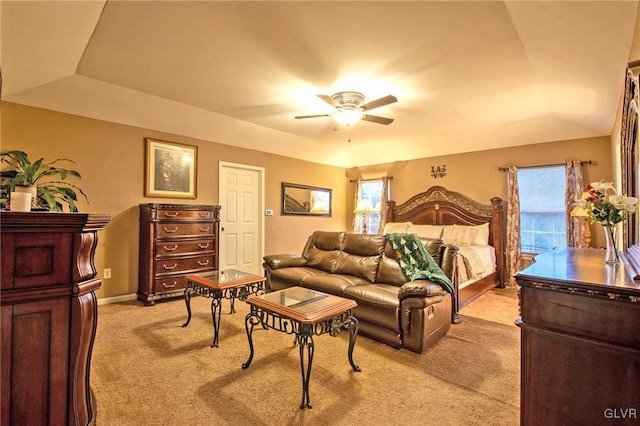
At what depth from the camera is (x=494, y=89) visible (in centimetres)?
339

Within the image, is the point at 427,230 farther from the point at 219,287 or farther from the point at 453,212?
the point at 219,287

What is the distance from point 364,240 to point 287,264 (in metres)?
1.05

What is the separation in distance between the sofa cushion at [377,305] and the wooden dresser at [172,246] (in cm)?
237

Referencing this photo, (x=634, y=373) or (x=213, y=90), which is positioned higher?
(x=213, y=90)

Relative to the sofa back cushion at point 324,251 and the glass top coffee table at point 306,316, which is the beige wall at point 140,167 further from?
the glass top coffee table at point 306,316

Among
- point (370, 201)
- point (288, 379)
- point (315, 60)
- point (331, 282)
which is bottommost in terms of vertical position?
point (288, 379)

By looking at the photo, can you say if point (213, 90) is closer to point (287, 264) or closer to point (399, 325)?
point (287, 264)

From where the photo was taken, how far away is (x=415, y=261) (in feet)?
10.2

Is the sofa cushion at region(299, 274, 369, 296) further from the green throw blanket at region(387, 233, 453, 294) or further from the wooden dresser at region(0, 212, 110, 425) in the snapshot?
the wooden dresser at region(0, 212, 110, 425)

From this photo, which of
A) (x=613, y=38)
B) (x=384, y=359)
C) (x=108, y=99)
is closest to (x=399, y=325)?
(x=384, y=359)

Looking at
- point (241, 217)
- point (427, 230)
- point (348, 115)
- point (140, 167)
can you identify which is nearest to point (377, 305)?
point (348, 115)

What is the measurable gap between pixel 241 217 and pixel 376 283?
9.86 ft

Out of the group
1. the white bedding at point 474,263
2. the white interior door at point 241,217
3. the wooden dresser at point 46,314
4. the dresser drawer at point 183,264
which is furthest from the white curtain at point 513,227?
the wooden dresser at point 46,314

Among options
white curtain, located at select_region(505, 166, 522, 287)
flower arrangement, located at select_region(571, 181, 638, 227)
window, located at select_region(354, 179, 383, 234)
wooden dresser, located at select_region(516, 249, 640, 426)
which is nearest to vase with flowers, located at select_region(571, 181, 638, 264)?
flower arrangement, located at select_region(571, 181, 638, 227)
